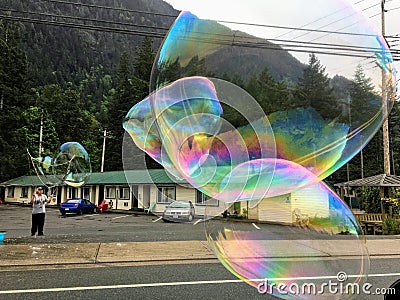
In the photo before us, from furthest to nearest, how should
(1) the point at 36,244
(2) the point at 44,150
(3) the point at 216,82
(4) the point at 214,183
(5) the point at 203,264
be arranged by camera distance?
(2) the point at 44,150 → (1) the point at 36,244 → (5) the point at 203,264 → (4) the point at 214,183 → (3) the point at 216,82

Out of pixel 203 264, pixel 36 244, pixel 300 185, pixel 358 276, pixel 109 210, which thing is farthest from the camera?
pixel 109 210

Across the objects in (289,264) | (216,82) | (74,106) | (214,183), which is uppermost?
(74,106)

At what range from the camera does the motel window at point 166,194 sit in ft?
93.0

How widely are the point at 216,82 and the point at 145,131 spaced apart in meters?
5.23

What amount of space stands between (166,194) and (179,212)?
312 inches

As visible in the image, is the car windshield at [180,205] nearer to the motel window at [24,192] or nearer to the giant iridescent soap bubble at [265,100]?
the giant iridescent soap bubble at [265,100]

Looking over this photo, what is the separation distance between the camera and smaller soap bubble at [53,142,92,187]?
1844 cm

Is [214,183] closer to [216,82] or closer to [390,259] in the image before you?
[216,82]

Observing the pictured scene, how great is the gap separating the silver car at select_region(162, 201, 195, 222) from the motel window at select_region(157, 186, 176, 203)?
20.6 feet

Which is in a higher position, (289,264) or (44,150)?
(44,150)

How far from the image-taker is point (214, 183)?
202 inches

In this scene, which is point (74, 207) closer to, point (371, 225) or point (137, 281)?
point (371, 225)

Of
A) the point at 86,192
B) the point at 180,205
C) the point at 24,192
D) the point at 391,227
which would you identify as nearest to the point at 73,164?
the point at 180,205

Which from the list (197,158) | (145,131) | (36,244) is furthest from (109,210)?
(197,158)
